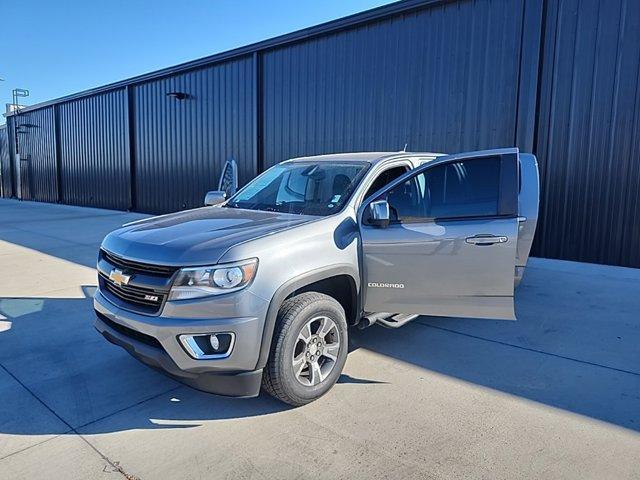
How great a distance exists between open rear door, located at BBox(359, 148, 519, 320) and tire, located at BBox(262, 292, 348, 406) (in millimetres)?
437

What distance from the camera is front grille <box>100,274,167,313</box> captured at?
9.96 feet

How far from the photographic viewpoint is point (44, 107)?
24.7 meters

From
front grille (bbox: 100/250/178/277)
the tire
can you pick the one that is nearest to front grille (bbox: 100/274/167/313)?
front grille (bbox: 100/250/178/277)

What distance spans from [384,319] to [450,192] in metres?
1.17

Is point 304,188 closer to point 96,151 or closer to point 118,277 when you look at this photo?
point 118,277

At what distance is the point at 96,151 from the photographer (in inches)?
831

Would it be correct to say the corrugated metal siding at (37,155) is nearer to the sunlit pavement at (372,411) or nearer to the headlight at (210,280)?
the sunlit pavement at (372,411)

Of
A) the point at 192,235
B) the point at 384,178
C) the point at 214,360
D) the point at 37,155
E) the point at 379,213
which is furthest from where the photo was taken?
the point at 37,155

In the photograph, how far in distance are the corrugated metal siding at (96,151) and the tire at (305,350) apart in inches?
702

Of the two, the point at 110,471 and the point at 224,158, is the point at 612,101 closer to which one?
the point at 110,471

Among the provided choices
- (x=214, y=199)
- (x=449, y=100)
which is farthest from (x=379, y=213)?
(x=449, y=100)

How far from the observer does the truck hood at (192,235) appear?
2.99m

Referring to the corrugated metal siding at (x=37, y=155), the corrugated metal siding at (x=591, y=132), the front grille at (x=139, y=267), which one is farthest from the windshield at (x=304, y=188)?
the corrugated metal siding at (x=37, y=155)

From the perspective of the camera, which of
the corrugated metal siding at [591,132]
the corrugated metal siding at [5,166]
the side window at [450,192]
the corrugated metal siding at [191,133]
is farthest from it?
the corrugated metal siding at [5,166]
